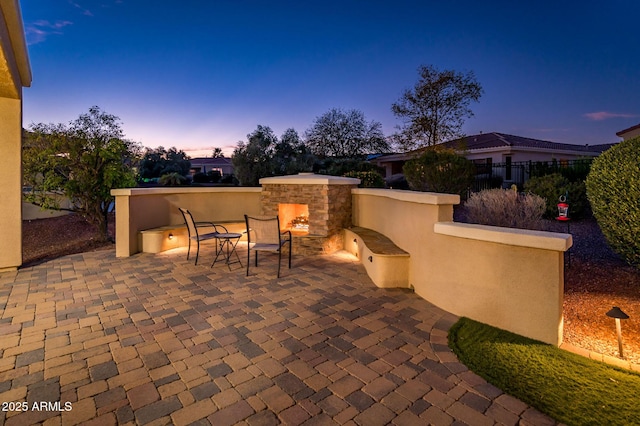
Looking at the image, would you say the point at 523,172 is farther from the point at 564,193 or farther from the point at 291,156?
the point at 291,156

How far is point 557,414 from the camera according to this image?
212cm

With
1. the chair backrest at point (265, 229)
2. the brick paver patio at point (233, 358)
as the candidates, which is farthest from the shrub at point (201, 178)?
the chair backrest at point (265, 229)

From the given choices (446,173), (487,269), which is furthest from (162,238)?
(446,173)

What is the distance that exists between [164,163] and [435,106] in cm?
2731

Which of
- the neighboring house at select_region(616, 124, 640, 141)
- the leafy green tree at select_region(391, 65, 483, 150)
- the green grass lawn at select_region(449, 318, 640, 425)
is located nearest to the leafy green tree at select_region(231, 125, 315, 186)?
the leafy green tree at select_region(391, 65, 483, 150)

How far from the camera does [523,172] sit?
13.1 metres

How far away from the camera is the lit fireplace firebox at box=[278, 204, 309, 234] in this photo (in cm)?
789

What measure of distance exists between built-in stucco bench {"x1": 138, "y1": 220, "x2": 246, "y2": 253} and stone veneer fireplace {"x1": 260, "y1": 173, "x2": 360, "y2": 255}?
6.78 ft

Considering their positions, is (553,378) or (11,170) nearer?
(553,378)

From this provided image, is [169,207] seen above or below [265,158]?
below

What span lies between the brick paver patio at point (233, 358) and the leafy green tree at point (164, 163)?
98.3ft

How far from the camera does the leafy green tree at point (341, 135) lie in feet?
81.7

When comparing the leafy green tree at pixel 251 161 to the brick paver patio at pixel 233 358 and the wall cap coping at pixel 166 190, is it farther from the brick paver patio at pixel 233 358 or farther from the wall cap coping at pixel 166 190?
the brick paver patio at pixel 233 358

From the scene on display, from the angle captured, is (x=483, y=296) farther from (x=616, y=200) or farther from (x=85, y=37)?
(x=85, y=37)
